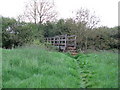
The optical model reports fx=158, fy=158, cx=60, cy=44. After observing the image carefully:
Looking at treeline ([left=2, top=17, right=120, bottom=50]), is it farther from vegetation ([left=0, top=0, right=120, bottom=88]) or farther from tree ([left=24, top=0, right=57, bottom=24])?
tree ([left=24, top=0, right=57, bottom=24])

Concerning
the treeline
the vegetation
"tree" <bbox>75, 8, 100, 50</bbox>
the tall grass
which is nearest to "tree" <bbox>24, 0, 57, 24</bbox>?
the vegetation

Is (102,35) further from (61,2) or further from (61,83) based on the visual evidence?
(61,83)

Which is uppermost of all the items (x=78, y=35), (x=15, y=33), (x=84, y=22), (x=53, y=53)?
(x=84, y=22)

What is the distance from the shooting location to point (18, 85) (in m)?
3.40

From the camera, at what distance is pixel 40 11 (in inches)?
744

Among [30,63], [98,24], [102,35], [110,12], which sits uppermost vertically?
[110,12]

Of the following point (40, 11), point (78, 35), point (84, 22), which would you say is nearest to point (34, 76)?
point (78, 35)

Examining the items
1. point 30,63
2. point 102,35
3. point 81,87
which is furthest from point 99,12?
point 81,87

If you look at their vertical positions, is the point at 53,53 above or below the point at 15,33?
below

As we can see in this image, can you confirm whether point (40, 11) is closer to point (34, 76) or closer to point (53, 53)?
point (53, 53)

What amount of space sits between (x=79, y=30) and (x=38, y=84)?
37.0 ft

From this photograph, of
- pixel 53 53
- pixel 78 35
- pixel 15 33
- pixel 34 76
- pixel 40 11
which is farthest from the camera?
pixel 40 11

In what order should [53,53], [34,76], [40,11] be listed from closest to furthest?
[34,76] → [53,53] → [40,11]

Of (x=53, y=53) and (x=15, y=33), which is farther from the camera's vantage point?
(x=15, y=33)
